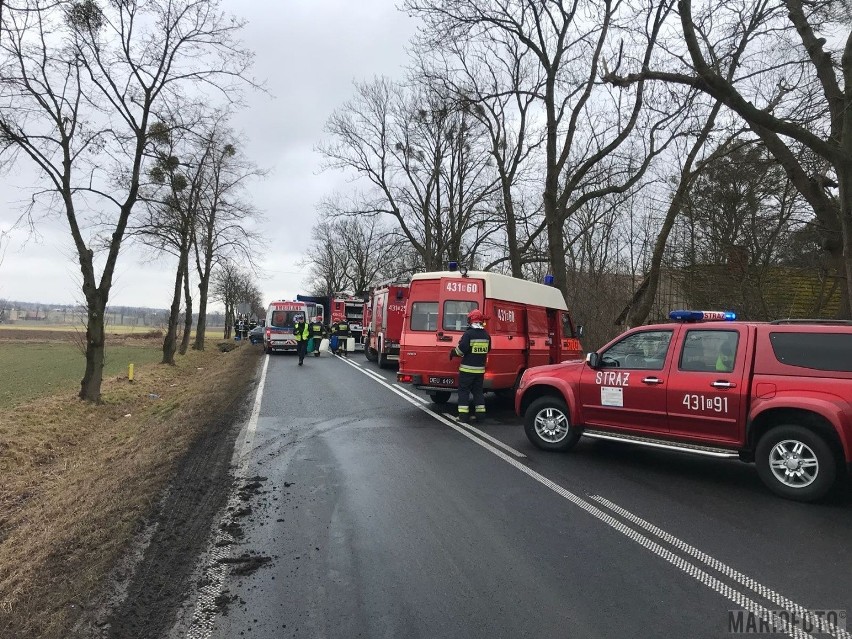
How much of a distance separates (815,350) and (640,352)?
179 centimetres

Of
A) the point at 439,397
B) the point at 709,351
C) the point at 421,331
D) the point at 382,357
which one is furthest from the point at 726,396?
the point at 382,357

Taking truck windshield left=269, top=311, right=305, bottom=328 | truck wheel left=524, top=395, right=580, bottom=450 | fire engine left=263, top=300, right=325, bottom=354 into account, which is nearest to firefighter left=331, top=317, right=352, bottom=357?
fire engine left=263, top=300, right=325, bottom=354

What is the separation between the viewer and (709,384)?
5953mm

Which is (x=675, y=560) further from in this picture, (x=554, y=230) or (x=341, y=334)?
(x=341, y=334)

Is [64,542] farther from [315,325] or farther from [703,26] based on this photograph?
[315,325]

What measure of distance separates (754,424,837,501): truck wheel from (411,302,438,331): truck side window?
21.4 ft

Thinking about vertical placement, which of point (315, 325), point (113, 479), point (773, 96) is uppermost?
point (773, 96)

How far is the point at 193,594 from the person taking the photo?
355 cm

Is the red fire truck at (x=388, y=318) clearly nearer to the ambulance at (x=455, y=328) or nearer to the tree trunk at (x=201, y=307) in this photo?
the ambulance at (x=455, y=328)

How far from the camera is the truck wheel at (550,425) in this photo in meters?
7.32

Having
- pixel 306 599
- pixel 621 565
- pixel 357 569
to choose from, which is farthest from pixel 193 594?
pixel 621 565

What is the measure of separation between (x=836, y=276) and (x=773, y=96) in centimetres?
437

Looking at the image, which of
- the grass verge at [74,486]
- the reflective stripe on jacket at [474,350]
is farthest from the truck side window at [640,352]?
the grass verge at [74,486]

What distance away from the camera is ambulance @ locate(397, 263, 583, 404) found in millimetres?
10773
